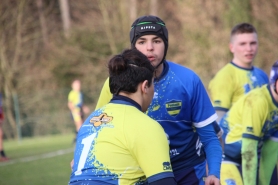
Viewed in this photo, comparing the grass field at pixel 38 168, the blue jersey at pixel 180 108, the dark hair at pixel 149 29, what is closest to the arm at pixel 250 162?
the blue jersey at pixel 180 108

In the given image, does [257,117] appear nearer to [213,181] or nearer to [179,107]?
[179,107]

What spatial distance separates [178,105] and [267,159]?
1527mm

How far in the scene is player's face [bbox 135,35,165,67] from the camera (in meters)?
3.89

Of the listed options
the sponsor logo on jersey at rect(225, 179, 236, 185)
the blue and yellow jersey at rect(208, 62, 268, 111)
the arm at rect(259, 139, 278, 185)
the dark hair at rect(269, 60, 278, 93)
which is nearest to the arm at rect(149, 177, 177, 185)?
the dark hair at rect(269, 60, 278, 93)

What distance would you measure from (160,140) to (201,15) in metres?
26.0

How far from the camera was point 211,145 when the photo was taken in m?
4.00

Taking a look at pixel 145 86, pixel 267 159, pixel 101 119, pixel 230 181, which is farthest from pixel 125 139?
pixel 267 159

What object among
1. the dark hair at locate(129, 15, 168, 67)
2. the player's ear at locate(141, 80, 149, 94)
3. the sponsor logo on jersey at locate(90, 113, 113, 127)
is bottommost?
the sponsor logo on jersey at locate(90, 113, 113, 127)

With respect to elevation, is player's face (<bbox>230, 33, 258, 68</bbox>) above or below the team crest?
above

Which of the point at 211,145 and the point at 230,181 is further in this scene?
the point at 230,181

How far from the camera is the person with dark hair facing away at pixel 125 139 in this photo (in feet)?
9.43

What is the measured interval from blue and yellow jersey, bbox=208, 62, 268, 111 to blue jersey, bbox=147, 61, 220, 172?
2.06 metres

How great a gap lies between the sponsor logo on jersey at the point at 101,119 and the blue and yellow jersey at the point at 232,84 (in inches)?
124

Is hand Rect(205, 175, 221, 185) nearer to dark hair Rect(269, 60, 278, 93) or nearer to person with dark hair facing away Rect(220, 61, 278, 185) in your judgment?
person with dark hair facing away Rect(220, 61, 278, 185)
